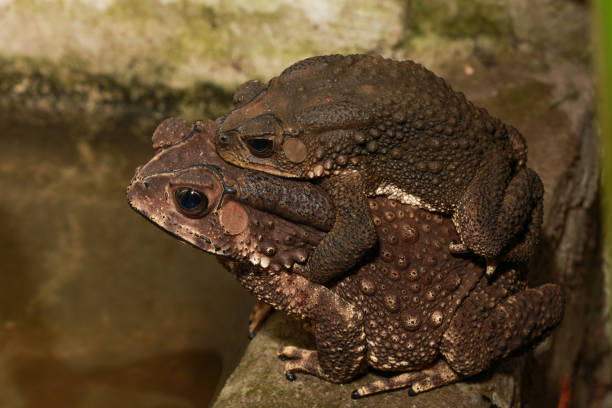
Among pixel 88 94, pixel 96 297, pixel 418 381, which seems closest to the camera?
pixel 418 381

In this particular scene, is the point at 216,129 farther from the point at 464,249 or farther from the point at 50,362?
the point at 50,362

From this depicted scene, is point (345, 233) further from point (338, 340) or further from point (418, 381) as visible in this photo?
point (418, 381)

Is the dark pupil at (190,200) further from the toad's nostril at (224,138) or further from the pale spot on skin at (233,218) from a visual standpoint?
the toad's nostril at (224,138)

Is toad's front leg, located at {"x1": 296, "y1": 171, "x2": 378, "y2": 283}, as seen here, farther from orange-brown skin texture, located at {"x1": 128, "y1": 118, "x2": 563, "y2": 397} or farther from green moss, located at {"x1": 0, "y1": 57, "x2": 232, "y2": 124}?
green moss, located at {"x1": 0, "y1": 57, "x2": 232, "y2": 124}

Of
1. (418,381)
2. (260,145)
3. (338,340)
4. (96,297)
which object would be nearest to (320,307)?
(338,340)

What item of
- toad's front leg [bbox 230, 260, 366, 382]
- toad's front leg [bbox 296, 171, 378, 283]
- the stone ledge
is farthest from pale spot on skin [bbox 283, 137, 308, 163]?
the stone ledge

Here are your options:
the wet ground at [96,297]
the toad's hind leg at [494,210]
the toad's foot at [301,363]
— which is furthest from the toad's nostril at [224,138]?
the wet ground at [96,297]
